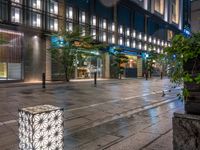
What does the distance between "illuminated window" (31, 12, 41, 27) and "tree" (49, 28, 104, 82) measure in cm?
214

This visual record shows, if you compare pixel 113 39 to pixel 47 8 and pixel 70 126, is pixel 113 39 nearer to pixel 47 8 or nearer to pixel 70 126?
pixel 47 8

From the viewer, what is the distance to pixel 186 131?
3.52 metres

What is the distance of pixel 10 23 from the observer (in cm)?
2431

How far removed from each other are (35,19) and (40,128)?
25.8 meters

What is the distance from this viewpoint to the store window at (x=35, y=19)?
88.2 ft

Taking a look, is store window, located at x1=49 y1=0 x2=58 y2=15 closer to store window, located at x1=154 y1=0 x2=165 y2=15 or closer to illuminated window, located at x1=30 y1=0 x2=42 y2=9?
→ illuminated window, located at x1=30 y1=0 x2=42 y2=9

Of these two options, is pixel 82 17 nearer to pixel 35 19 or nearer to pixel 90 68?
pixel 90 68

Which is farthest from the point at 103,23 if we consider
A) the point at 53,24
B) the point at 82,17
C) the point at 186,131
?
the point at 186,131

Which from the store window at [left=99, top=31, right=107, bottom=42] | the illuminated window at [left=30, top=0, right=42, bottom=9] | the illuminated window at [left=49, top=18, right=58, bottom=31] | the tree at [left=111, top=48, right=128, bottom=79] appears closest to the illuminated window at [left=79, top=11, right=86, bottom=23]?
the store window at [left=99, top=31, right=107, bottom=42]

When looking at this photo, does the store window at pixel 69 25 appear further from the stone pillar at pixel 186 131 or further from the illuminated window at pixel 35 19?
the stone pillar at pixel 186 131

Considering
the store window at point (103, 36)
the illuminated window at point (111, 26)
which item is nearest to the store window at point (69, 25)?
the store window at point (103, 36)

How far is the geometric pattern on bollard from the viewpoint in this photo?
306 cm

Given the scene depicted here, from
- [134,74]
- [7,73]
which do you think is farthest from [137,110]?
[134,74]

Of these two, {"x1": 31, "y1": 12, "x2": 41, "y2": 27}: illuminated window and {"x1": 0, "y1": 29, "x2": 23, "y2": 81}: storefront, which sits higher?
{"x1": 31, "y1": 12, "x2": 41, "y2": 27}: illuminated window
